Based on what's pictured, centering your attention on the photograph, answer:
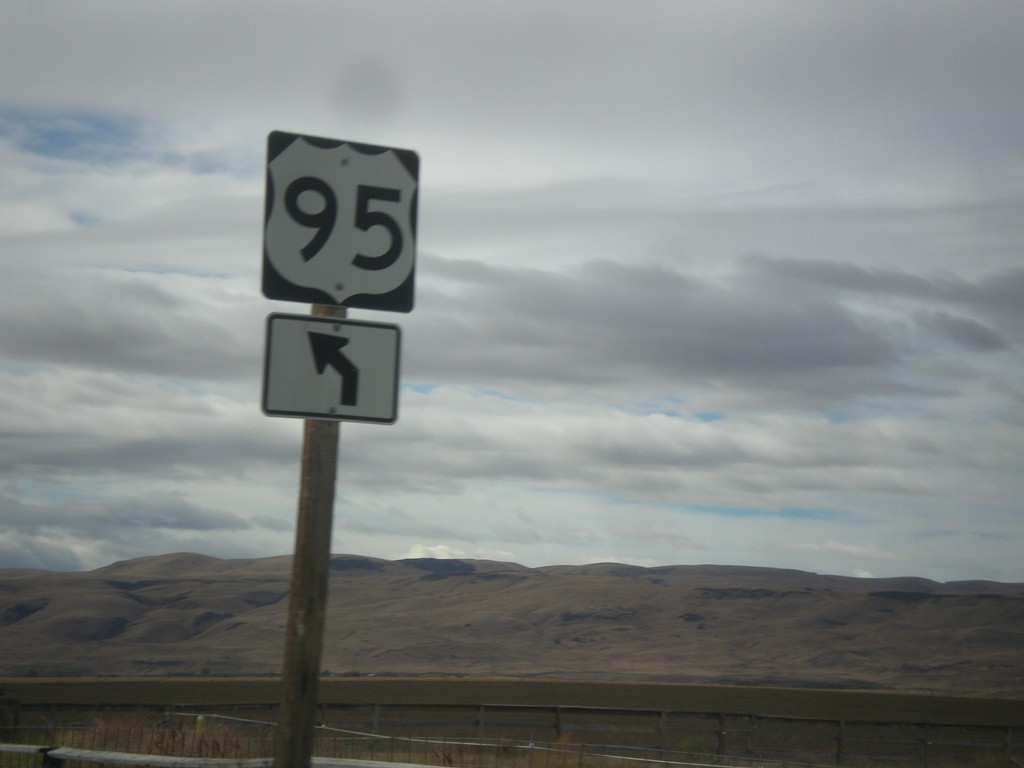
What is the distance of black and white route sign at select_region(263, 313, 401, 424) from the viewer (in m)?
5.26

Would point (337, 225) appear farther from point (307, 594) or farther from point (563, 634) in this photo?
point (563, 634)

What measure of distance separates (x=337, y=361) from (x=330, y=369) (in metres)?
0.05

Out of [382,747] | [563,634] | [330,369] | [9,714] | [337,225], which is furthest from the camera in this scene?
[563,634]

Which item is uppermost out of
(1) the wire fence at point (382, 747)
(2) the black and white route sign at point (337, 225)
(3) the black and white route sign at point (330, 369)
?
(2) the black and white route sign at point (337, 225)

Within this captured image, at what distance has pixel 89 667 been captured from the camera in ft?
427

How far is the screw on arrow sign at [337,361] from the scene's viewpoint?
209 inches

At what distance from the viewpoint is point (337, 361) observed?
210 inches

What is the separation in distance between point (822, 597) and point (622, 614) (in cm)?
3199

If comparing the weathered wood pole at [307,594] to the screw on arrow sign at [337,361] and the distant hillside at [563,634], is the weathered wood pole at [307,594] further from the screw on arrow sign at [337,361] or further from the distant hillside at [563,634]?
the distant hillside at [563,634]

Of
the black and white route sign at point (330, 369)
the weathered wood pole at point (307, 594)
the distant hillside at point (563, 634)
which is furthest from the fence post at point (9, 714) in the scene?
the distant hillside at point (563, 634)

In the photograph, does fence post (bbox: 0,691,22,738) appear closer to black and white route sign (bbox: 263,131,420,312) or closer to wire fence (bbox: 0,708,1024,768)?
wire fence (bbox: 0,708,1024,768)

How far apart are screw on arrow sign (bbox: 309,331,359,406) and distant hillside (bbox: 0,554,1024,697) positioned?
110659 millimetres

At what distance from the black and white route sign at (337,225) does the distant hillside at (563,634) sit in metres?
111

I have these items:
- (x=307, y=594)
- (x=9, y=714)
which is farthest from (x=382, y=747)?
(x=307, y=594)
